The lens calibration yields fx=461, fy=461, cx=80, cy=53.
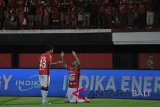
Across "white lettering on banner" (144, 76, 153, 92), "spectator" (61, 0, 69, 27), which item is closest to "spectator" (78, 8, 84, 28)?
"spectator" (61, 0, 69, 27)

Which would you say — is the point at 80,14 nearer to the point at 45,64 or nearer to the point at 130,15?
the point at 130,15

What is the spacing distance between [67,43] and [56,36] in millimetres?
772

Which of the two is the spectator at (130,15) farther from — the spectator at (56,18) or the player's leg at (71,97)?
the player's leg at (71,97)

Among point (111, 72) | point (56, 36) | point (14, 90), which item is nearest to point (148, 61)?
point (56, 36)

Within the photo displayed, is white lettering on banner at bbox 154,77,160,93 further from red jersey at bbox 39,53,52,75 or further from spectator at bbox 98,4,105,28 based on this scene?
spectator at bbox 98,4,105,28

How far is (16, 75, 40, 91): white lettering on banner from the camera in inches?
811

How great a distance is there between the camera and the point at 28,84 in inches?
814

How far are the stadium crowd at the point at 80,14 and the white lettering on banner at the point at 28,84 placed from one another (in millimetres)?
6448

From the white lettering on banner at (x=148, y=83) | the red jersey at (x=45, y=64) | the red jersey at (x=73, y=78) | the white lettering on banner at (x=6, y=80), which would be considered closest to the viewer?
the red jersey at (x=45, y=64)

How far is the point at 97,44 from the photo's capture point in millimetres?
26641

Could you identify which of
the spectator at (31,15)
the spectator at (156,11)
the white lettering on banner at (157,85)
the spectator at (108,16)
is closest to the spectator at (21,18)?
the spectator at (31,15)

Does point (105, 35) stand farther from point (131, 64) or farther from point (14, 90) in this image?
point (14, 90)

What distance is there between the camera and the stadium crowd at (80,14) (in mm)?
25219

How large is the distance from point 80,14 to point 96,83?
283 inches
